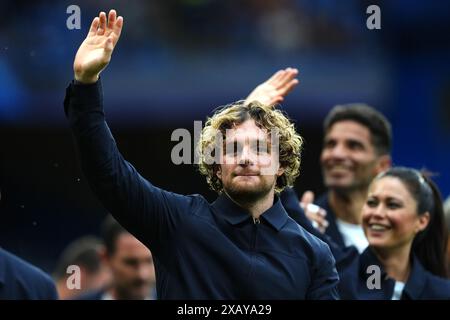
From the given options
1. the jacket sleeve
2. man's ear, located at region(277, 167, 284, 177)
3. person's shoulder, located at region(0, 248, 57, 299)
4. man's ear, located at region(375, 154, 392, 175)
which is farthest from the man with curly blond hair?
man's ear, located at region(375, 154, 392, 175)

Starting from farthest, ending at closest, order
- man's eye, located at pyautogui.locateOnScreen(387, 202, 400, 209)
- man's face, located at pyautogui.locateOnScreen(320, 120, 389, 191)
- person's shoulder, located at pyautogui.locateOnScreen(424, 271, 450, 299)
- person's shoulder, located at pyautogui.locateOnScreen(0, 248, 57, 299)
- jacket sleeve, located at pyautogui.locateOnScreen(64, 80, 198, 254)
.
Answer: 1. man's face, located at pyautogui.locateOnScreen(320, 120, 389, 191)
2. man's eye, located at pyautogui.locateOnScreen(387, 202, 400, 209)
3. person's shoulder, located at pyautogui.locateOnScreen(424, 271, 450, 299)
4. person's shoulder, located at pyautogui.locateOnScreen(0, 248, 57, 299)
5. jacket sleeve, located at pyautogui.locateOnScreen(64, 80, 198, 254)

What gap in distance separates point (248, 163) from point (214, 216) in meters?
0.20

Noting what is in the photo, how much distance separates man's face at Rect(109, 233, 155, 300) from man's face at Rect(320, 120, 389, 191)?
1.05 m

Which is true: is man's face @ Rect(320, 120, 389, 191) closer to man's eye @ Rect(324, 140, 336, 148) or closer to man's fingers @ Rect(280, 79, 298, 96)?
man's eye @ Rect(324, 140, 336, 148)

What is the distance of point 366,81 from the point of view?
10.4 meters

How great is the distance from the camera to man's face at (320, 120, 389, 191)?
17.2 feet

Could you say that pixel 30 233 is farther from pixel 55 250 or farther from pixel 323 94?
pixel 323 94

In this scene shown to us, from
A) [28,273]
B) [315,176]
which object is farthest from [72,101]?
[315,176]

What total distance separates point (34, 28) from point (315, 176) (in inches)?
124

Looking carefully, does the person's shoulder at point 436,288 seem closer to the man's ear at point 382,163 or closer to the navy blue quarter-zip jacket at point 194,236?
the man's ear at point 382,163

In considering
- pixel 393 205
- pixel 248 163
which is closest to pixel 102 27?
pixel 248 163

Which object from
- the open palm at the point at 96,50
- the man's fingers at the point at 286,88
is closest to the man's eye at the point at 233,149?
the open palm at the point at 96,50

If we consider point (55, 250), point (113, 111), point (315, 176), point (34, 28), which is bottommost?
point (55, 250)

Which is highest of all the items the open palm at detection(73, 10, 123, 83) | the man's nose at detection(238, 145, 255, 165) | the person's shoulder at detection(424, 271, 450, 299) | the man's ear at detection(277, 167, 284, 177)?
the open palm at detection(73, 10, 123, 83)
